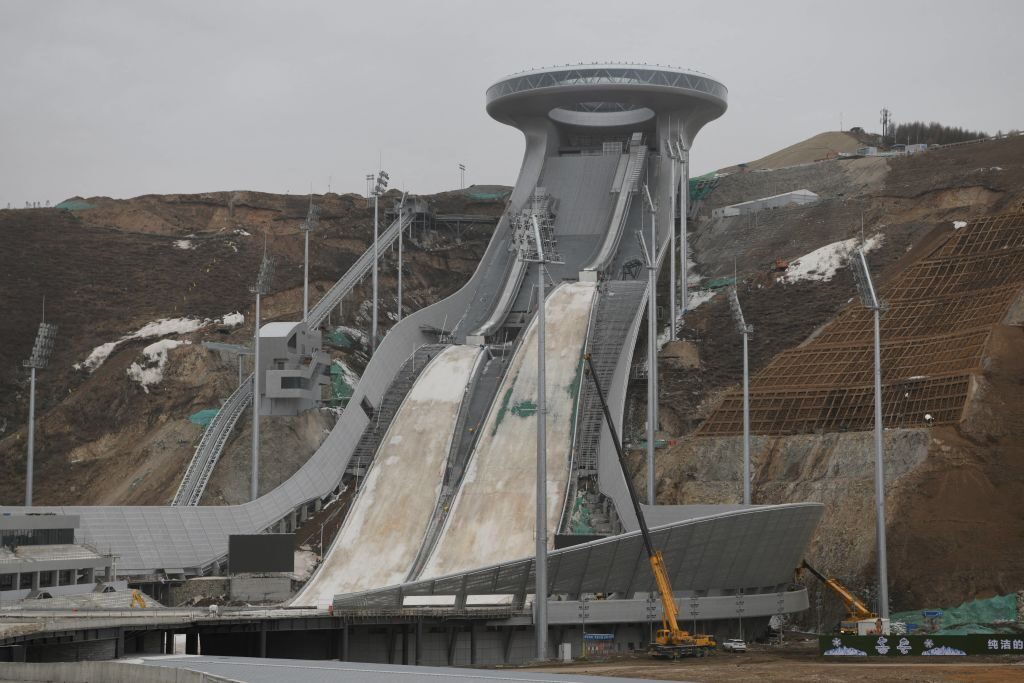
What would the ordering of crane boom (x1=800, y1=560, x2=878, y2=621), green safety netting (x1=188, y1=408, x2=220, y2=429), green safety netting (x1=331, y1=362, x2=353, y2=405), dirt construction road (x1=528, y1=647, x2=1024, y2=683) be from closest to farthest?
dirt construction road (x1=528, y1=647, x2=1024, y2=683)
crane boom (x1=800, y1=560, x2=878, y2=621)
green safety netting (x1=188, y1=408, x2=220, y2=429)
green safety netting (x1=331, y1=362, x2=353, y2=405)

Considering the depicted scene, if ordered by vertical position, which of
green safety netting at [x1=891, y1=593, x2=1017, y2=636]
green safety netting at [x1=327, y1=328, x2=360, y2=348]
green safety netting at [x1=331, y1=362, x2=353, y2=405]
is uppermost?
green safety netting at [x1=327, y1=328, x2=360, y2=348]

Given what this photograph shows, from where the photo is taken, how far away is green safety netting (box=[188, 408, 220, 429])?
228ft

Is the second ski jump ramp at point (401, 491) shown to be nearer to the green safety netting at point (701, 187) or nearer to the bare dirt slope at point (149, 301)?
the bare dirt slope at point (149, 301)

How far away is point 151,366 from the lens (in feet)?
248

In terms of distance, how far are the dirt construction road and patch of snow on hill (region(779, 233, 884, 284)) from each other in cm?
3727

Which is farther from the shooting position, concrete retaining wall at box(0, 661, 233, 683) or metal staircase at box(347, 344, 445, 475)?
metal staircase at box(347, 344, 445, 475)

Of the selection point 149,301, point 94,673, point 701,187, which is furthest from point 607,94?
point 94,673

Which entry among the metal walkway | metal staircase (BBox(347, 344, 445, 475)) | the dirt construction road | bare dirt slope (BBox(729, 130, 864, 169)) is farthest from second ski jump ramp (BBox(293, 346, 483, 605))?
bare dirt slope (BBox(729, 130, 864, 169))

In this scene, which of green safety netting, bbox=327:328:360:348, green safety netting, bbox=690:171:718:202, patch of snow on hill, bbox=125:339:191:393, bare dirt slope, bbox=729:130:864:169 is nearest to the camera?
patch of snow on hill, bbox=125:339:191:393

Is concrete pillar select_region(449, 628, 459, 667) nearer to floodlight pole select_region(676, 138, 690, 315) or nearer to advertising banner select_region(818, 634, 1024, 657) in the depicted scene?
advertising banner select_region(818, 634, 1024, 657)

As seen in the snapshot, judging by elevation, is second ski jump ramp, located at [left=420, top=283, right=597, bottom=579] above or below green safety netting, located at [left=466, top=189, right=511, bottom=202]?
below

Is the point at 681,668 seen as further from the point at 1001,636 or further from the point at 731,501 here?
the point at 731,501

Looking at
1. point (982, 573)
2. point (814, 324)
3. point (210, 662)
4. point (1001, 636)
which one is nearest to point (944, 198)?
point (814, 324)

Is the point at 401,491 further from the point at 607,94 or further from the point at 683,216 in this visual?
the point at 607,94
